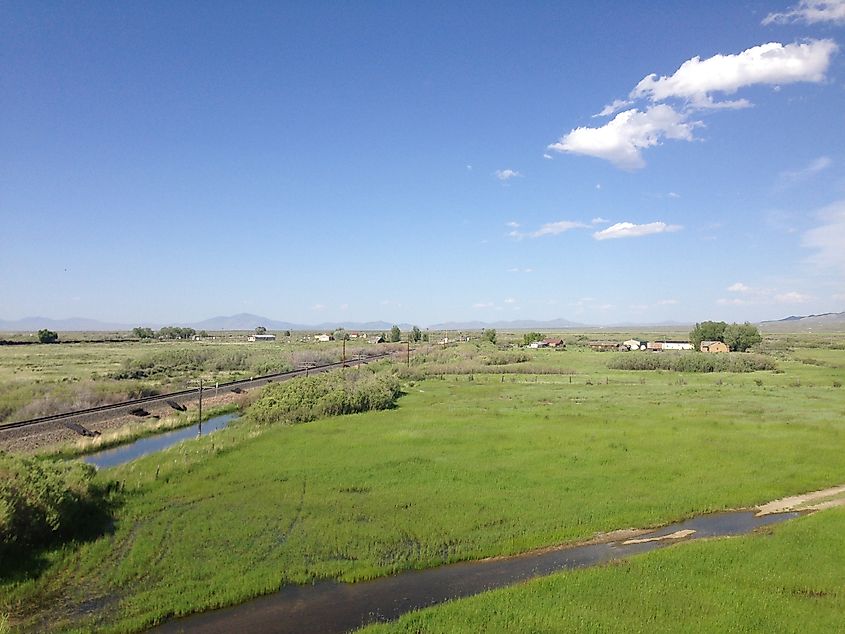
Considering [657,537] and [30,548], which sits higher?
[30,548]

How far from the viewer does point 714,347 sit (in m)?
104

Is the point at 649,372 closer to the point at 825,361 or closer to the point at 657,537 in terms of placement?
the point at 825,361

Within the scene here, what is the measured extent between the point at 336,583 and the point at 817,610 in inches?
469

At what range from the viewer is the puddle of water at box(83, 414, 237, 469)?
30344 millimetres

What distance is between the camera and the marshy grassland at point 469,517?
1281cm

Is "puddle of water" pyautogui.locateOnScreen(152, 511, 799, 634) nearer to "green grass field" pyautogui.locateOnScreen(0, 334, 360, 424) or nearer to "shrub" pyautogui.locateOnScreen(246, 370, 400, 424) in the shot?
"shrub" pyautogui.locateOnScreen(246, 370, 400, 424)

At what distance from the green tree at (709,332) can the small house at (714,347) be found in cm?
393

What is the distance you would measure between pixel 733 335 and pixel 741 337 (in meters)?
1.46

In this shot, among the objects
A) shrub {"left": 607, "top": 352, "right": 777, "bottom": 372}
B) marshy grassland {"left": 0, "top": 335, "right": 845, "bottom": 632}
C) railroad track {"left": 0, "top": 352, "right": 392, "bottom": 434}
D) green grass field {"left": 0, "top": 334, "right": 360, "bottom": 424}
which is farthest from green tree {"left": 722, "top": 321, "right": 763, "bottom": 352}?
railroad track {"left": 0, "top": 352, "right": 392, "bottom": 434}

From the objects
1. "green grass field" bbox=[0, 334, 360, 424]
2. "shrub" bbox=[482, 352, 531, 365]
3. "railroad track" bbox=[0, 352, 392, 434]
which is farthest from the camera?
"shrub" bbox=[482, 352, 531, 365]

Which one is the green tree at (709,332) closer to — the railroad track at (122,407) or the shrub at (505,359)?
the shrub at (505,359)

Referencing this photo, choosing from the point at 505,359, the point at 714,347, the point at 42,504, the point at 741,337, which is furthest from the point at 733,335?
the point at 42,504

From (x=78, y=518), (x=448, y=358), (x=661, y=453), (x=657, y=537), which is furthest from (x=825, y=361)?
(x=78, y=518)

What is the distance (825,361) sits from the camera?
85.0 m
